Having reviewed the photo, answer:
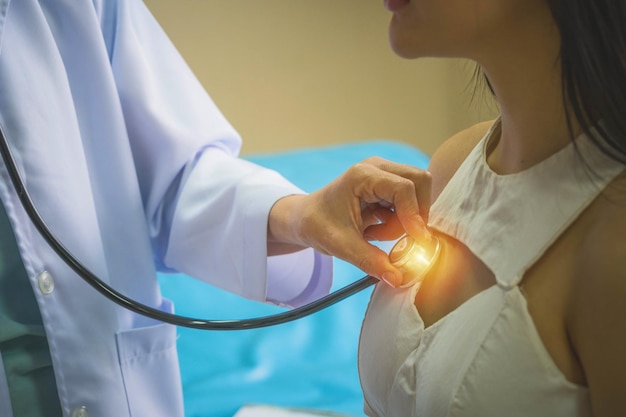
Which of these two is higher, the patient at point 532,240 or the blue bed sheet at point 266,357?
the patient at point 532,240

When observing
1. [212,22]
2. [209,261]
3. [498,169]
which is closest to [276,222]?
[209,261]

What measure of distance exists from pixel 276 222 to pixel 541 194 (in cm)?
39

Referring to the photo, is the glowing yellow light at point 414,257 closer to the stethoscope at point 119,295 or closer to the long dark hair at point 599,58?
the stethoscope at point 119,295

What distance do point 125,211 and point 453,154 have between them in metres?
0.44

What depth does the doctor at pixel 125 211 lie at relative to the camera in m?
0.86

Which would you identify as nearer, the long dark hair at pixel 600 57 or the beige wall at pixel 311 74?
the long dark hair at pixel 600 57

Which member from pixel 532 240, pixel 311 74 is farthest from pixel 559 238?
pixel 311 74

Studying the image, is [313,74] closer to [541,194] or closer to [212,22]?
[212,22]

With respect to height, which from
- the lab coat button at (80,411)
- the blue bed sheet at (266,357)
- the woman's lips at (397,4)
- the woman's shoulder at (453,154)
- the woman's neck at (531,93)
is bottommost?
the blue bed sheet at (266,357)

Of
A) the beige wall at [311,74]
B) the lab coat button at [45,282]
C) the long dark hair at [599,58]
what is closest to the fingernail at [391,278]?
the long dark hair at [599,58]

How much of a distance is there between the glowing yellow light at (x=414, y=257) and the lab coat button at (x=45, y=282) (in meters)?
0.41

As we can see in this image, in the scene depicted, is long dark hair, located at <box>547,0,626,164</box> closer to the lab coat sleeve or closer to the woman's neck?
the woman's neck

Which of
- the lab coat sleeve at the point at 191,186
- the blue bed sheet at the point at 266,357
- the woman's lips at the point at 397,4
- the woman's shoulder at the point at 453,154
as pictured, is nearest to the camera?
the woman's lips at the point at 397,4

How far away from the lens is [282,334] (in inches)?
58.1
